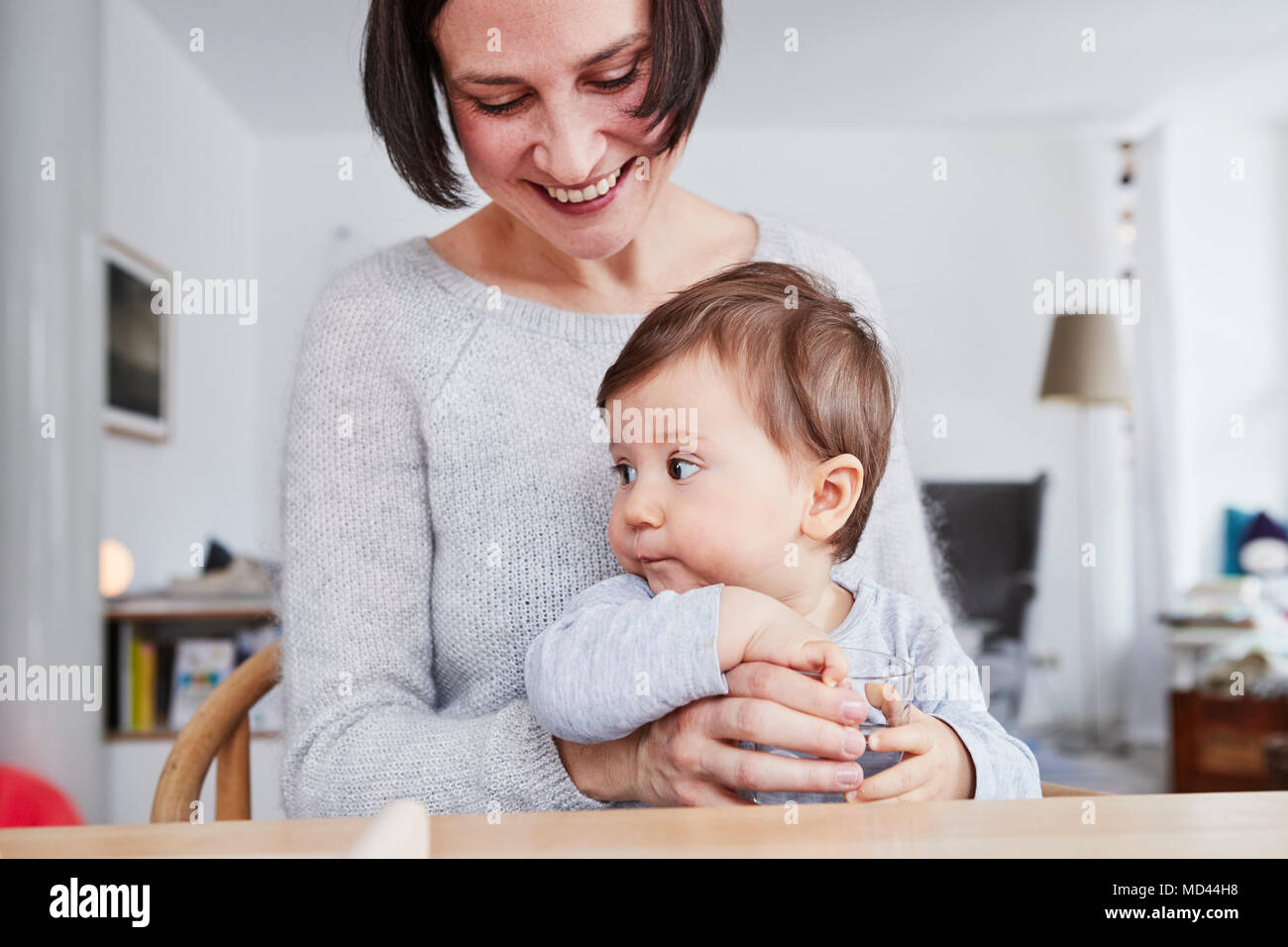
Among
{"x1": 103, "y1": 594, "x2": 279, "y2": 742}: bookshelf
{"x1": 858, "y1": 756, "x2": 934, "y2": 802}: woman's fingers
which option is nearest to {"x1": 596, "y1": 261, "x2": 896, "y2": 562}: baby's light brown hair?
{"x1": 858, "y1": 756, "x2": 934, "y2": 802}: woman's fingers

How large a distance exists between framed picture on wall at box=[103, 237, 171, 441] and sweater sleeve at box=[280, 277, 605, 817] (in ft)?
7.23

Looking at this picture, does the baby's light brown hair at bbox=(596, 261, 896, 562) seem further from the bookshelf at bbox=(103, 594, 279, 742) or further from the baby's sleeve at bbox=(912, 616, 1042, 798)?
the bookshelf at bbox=(103, 594, 279, 742)

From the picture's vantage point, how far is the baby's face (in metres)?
0.72

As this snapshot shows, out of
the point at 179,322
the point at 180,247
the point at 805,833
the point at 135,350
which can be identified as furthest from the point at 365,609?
the point at 179,322

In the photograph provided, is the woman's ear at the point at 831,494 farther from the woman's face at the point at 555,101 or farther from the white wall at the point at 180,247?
the white wall at the point at 180,247

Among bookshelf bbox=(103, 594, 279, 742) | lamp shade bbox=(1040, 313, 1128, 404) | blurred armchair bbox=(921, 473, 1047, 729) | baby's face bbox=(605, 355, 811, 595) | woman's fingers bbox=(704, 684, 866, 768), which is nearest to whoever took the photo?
Result: woman's fingers bbox=(704, 684, 866, 768)

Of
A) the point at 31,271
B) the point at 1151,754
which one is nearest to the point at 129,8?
the point at 31,271

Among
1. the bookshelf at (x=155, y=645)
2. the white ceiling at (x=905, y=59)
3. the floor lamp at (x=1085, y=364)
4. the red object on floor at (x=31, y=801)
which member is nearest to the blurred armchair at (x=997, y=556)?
the floor lamp at (x=1085, y=364)

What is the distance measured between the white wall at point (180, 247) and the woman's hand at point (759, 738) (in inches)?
91.5

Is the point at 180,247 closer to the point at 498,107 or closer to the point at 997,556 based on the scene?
the point at 498,107

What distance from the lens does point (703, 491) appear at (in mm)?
716

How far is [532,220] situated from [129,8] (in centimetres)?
220

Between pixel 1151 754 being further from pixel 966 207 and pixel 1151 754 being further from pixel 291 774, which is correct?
pixel 291 774

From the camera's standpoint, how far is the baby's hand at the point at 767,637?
23.6 inches
